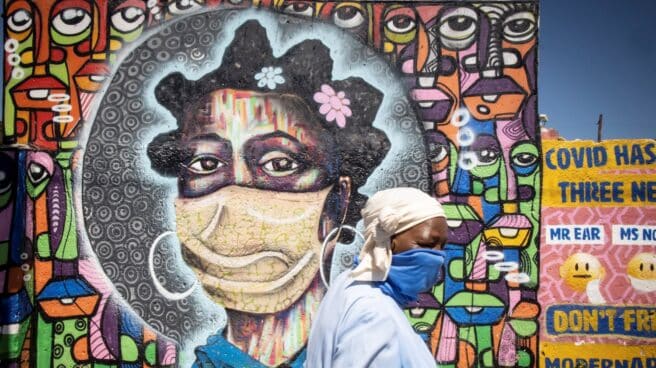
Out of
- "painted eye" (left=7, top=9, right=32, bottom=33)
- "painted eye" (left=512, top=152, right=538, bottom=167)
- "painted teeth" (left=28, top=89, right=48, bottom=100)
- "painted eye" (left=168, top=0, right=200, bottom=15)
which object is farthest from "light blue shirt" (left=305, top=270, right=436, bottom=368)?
"painted eye" (left=7, top=9, right=32, bottom=33)

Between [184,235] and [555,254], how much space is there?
2.85m

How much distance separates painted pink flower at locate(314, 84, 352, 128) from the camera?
4.65 metres

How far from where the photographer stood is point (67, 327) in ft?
15.3

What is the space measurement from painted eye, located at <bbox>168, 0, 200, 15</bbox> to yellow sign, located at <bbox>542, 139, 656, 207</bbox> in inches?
122

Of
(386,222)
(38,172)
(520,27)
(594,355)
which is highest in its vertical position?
(520,27)

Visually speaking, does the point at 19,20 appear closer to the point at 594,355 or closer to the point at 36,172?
the point at 36,172

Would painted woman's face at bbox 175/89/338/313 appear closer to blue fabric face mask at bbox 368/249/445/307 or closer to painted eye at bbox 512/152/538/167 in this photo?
painted eye at bbox 512/152/538/167

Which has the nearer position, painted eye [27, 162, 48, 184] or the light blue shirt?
the light blue shirt

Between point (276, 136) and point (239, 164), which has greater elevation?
point (276, 136)

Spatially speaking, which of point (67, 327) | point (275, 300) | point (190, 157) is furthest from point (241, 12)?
point (67, 327)

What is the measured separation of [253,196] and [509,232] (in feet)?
6.53

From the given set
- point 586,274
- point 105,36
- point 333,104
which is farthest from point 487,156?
point 105,36

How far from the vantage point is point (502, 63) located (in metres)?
4.60

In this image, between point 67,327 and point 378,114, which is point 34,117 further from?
point 378,114
